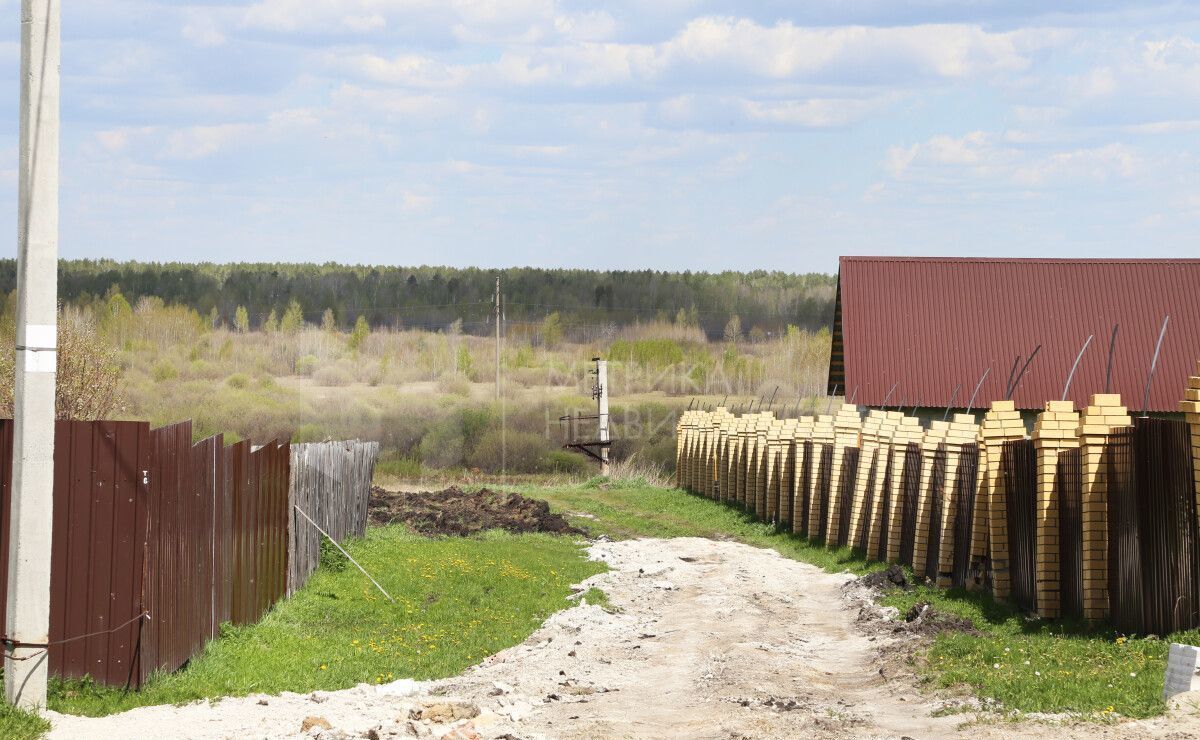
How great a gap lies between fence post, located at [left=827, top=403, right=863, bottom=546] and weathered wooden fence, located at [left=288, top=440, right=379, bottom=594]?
7673 mm

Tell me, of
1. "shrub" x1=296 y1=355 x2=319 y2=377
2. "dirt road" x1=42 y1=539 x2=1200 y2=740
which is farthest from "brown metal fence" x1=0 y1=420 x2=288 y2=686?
"shrub" x1=296 y1=355 x2=319 y2=377

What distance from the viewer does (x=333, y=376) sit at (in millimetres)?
65375

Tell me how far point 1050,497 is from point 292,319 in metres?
63.7

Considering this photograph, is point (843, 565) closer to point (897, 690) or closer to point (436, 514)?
point (897, 690)

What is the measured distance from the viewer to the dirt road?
8344mm

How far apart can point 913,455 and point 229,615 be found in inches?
360

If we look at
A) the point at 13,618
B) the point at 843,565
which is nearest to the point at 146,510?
the point at 13,618

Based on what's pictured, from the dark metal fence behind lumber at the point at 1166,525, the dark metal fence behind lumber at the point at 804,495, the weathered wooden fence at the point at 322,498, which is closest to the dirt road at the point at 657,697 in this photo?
the dark metal fence behind lumber at the point at 1166,525

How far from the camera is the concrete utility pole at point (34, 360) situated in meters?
8.71

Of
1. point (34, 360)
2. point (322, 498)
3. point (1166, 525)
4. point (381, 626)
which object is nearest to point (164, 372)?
point (322, 498)

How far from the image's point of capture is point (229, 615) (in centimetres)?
1208

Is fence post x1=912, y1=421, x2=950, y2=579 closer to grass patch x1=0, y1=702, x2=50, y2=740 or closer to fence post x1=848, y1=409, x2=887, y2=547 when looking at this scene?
fence post x1=848, y1=409, x2=887, y2=547

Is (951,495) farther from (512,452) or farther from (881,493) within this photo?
(512,452)

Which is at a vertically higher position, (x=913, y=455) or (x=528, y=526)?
(x=913, y=455)
